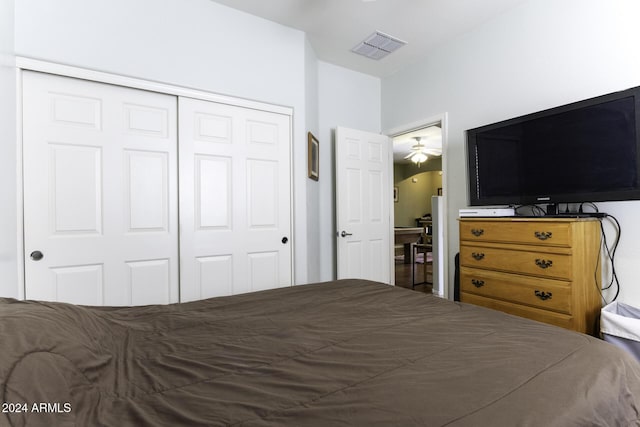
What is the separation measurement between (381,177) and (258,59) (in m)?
1.89

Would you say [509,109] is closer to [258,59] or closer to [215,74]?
[258,59]

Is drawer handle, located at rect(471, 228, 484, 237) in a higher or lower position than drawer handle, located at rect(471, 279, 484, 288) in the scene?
higher

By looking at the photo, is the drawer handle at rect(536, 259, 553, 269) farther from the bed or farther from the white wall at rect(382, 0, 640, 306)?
the bed

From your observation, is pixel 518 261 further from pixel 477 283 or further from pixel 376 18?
pixel 376 18

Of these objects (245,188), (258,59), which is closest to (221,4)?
(258,59)

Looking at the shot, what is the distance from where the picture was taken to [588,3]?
2.20 meters

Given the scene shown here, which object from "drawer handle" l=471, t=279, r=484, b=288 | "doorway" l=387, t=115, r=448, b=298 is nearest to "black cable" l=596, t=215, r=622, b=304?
→ "drawer handle" l=471, t=279, r=484, b=288

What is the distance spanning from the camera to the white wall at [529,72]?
6.69ft

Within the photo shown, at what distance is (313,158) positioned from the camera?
323 centimetres

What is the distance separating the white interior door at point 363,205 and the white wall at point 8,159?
2543mm

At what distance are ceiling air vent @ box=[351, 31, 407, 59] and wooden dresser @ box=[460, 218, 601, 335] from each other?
1949 millimetres

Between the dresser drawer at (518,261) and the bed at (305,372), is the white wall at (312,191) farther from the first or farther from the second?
the bed at (305,372)

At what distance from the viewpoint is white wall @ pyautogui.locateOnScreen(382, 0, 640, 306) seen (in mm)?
2039

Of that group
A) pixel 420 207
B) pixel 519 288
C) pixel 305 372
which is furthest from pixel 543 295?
pixel 420 207
